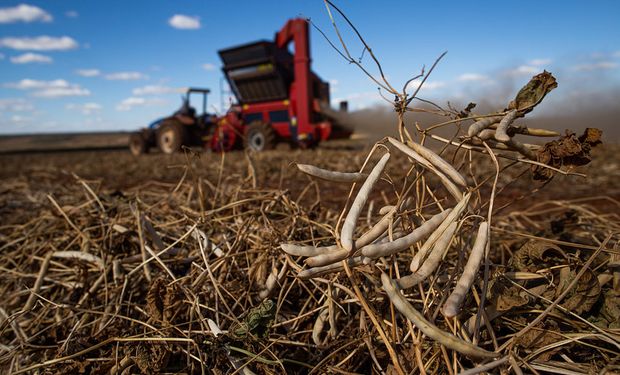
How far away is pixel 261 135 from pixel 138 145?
20.4 ft

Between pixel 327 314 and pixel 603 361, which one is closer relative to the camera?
pixel 603 361

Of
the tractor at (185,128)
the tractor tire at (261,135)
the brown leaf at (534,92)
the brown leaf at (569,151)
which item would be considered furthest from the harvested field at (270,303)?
the tractor at (185,128)

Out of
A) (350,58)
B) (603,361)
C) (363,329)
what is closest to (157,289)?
(363,329)

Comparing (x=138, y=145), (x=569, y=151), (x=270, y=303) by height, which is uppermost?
(x=569, y=151)

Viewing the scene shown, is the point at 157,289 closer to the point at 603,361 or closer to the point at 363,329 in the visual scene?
the point at 363,329

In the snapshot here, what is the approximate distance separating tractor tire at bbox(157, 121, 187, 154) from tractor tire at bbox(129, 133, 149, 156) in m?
1.15

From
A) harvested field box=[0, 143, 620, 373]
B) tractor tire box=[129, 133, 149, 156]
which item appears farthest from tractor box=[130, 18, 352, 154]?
harvested field box=[0, 143, 620, 373]

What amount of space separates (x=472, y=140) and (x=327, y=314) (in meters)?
0.68

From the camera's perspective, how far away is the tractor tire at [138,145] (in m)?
15.8

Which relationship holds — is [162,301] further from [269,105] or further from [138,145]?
[138,145]

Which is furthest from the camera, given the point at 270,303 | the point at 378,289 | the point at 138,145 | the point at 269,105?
the point at 138,145

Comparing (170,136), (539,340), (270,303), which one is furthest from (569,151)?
(170,136)

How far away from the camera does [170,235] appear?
190 cm

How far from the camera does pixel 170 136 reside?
14.4m
